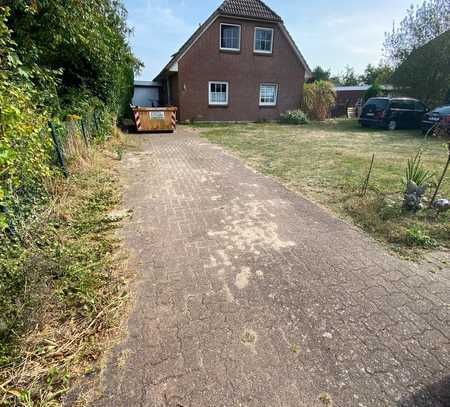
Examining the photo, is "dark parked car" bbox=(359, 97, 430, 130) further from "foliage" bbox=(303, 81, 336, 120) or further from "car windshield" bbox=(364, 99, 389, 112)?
"foliage" bbox=(303, 81, 336, 120)

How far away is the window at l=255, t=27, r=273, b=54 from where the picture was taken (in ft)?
52.7

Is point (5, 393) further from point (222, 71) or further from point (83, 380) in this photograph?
point (222, 71)

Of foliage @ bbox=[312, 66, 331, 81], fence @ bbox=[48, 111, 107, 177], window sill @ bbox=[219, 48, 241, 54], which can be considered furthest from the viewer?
foliage @ bbox=[312, 66, 331, 81]

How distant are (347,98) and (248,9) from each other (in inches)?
581

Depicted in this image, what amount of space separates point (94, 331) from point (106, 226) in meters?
1.84

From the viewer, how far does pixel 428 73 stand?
17312 mm

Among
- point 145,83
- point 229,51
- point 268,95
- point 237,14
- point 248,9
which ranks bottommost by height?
point 268,95

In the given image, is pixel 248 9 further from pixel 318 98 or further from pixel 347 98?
pixel 347 98

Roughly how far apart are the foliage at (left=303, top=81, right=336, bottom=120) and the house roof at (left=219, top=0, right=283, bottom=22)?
205 inches

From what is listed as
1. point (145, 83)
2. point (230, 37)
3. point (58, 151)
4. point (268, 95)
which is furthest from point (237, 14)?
point (58, 151)

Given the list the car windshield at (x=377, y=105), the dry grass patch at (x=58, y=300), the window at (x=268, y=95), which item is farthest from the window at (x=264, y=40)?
the dry grass patch at (x=58, y=300)

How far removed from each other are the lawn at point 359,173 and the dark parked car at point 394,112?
1917 mm

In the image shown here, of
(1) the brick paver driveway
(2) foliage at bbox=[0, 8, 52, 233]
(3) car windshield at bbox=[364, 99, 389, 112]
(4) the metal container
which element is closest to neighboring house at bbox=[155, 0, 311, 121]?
(4) the metal container

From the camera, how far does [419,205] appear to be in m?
4.06
